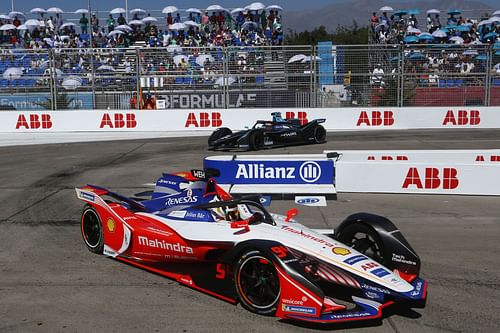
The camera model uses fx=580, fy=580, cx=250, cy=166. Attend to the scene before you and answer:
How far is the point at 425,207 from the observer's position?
9414mm

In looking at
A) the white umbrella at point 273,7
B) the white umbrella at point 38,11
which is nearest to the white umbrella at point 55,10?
the white umbrella at point 38,11

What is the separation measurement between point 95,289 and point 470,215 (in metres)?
5.80

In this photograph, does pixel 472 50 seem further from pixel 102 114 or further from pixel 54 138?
pixel 54 138

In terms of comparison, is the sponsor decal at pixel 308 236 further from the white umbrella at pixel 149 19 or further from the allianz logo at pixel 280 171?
the white umbrella at pixel 149 19

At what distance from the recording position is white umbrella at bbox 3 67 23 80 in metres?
22.5

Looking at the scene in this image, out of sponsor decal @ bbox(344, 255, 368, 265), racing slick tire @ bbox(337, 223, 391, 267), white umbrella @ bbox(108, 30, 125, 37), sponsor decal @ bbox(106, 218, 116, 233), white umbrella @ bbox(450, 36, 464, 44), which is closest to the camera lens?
sponsor decal @ bbox(344, 255, 368, 265)

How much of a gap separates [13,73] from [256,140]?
38.5 ft

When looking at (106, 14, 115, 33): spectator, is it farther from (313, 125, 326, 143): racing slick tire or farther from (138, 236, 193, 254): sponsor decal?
(138, 236, 193, 254): sponsor decal

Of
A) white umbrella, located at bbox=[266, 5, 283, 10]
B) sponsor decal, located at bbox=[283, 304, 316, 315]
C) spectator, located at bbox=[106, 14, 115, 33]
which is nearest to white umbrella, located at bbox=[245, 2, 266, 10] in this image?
white umbrella, located at bbox=[266, 5, 283, 10]

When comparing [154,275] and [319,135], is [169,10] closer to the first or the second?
[319,135]

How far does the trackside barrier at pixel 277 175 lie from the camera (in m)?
10.4

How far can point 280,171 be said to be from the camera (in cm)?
1055

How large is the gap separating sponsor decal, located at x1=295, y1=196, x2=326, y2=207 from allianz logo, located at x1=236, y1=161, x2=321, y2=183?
591 millimetres

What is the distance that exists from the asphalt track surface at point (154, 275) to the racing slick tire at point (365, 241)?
61 cm
